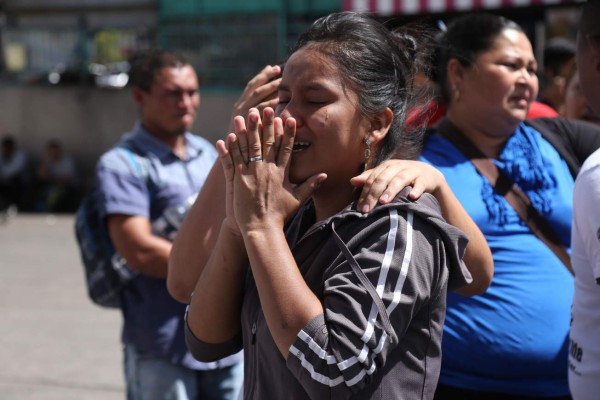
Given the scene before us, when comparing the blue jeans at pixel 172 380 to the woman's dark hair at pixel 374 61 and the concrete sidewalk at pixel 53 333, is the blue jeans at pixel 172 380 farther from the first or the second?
the concrete sidewalk at pixel 53 333

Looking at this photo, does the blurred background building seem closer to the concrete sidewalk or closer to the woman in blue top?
the concrete sidewalk

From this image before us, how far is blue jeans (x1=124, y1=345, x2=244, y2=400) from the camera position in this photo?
11.0ft

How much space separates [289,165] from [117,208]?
1.71 metres

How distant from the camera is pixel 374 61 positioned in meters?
1.90

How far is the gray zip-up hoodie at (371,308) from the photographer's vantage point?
5.42 ft

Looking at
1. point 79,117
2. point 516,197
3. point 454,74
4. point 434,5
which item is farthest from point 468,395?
point 79,117

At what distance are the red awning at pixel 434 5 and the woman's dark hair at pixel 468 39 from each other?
9.53 metres

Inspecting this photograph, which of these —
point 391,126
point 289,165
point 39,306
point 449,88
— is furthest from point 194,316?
point 39,306

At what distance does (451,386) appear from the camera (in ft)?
8.79

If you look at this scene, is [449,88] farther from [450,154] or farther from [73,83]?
[73,83]

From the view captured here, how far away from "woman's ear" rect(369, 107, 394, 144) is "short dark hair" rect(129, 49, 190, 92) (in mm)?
1990

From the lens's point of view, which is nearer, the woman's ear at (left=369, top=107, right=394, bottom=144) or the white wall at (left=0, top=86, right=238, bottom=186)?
the woman's ear at (left=369, top=107, right=394, bottom=144)

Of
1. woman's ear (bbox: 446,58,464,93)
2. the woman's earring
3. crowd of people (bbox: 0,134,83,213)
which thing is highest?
the woman's earring

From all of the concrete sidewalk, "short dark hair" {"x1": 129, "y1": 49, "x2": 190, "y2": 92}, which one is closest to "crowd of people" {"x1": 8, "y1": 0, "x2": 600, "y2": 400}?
"short dark hair" {"x1": 129, "y1": 49, "x2": 190, "y2": 92}
